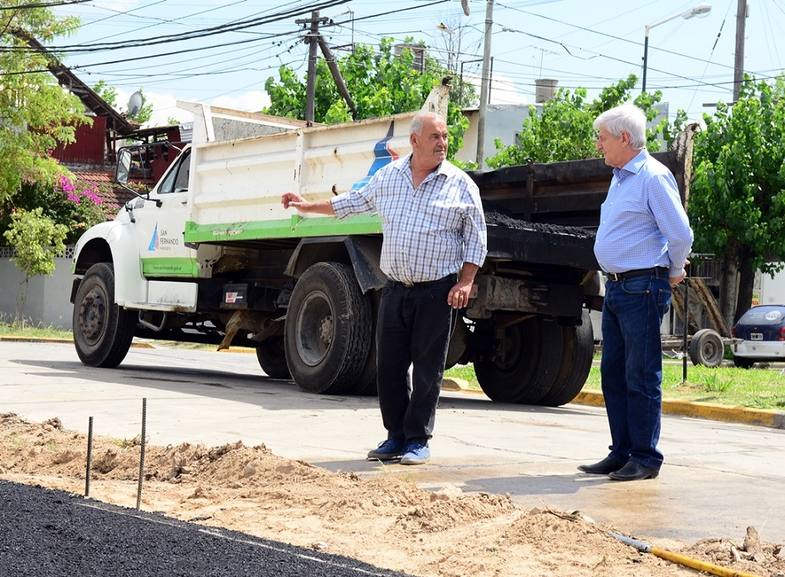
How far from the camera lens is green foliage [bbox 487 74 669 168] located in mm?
33284

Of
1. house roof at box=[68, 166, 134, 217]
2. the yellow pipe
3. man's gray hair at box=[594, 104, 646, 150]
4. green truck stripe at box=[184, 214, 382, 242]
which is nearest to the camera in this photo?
the yellow pipe

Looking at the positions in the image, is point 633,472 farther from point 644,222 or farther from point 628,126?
point 628,126

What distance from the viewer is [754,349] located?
2461cm

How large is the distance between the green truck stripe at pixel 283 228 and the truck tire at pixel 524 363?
1900mm

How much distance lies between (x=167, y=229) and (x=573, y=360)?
15.7ft

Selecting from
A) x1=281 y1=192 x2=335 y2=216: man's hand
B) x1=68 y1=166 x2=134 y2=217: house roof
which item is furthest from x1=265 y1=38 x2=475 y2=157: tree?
x1=281 y1=192 x2=335 y2=216: man's hand

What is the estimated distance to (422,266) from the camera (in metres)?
6.82

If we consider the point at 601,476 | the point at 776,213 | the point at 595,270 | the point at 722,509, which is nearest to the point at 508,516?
the point at 722,509

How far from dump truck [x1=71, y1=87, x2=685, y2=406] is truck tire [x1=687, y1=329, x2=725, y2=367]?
1073 centimetres

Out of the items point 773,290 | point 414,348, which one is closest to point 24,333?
point 414,348

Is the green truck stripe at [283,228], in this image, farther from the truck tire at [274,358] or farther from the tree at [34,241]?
the tree at [34,241]

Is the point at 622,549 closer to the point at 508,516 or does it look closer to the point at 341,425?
the point at 508,516

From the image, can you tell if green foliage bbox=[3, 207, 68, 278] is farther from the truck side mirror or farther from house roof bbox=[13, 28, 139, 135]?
the truck side mirror

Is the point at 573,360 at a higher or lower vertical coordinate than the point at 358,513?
higher
